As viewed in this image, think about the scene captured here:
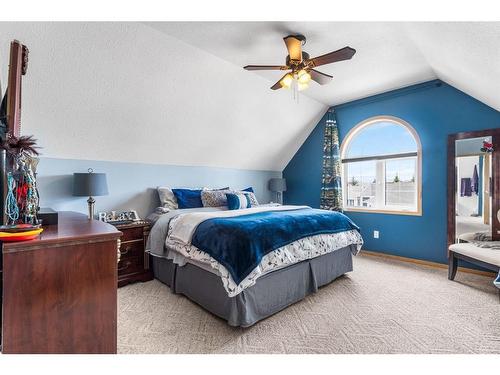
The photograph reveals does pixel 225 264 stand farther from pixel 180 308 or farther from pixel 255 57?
pixel 255 57

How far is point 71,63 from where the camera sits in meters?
2.29

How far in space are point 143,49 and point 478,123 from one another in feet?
13.3

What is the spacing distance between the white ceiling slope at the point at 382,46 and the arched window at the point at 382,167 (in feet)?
3.02

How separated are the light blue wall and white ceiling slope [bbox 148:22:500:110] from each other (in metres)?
1.79

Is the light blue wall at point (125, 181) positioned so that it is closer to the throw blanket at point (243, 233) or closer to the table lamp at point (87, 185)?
the table lamp at point (87, 185)

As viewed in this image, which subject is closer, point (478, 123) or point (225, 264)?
point (225, 264)

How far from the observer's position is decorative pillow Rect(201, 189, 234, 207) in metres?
3.64

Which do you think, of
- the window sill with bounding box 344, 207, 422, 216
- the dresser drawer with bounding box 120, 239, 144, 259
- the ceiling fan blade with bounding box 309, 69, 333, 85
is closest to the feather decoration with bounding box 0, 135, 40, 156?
the dresser drawer with bounding box 120, 239, 144, 259

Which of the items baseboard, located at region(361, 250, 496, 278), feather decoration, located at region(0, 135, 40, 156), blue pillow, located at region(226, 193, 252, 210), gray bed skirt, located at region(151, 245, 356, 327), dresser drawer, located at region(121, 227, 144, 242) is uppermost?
feather decoration, located at region(0, 135, 40, 156)

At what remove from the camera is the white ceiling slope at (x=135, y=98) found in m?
2.21

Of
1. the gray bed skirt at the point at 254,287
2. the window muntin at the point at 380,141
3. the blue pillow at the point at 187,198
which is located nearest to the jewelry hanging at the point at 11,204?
the gray bed skirt at the point at 254,287

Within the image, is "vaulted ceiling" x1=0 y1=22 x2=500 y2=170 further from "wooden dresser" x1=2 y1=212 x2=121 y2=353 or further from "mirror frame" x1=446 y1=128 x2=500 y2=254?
"wooden dresser" x1=2 y1=212 x2=121 y2=353

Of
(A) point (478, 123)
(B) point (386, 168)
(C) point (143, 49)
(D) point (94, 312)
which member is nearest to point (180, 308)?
(D) point (94, 312)

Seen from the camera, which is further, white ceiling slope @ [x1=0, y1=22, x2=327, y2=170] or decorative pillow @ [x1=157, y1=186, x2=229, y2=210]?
decorative pillow @ [x1=157, y1=186, x2=229, y2=210]
